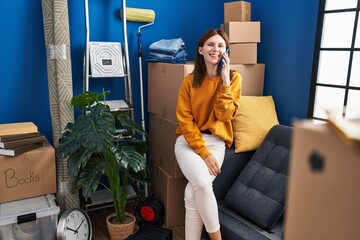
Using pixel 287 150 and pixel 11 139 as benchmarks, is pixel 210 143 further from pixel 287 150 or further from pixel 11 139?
pixel 11 139

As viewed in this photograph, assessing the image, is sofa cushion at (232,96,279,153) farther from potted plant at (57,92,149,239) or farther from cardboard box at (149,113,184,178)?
potted plant at (57,92,149,239)

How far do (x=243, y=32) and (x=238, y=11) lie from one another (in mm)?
179

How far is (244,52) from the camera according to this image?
243cm

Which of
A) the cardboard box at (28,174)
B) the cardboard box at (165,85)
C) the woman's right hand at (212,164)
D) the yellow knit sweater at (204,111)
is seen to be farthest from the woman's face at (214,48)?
the cardboard box at (28,174)

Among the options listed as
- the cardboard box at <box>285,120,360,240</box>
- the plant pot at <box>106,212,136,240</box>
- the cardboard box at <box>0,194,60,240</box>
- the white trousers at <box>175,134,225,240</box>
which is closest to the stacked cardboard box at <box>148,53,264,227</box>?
the plant pot at <box>106,212,136,240</box>

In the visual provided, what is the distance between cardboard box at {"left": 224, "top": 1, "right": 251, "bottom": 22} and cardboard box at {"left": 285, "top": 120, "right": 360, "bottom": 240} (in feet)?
7.42

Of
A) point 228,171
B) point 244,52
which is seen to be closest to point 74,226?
point 228,171

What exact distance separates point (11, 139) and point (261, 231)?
156 cm

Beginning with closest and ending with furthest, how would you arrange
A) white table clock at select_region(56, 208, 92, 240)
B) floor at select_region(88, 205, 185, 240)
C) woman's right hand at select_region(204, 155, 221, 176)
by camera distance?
woman's right hand at select_region(204, 155, 221, 176) → white table clock at select_region(56, 208, 92, 240) → floor at select_region(88, 205, 185, 240)

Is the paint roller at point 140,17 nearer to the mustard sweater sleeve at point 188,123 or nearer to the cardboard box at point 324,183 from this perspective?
the mustard sweater sleeve at point 188,123

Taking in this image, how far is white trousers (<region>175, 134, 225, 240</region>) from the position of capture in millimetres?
1705

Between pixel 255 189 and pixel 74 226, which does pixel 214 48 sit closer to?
pixel 255 189

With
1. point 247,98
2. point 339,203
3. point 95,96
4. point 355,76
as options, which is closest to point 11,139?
point 95,96

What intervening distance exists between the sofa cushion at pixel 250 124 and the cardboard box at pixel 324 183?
1765 millimetres
